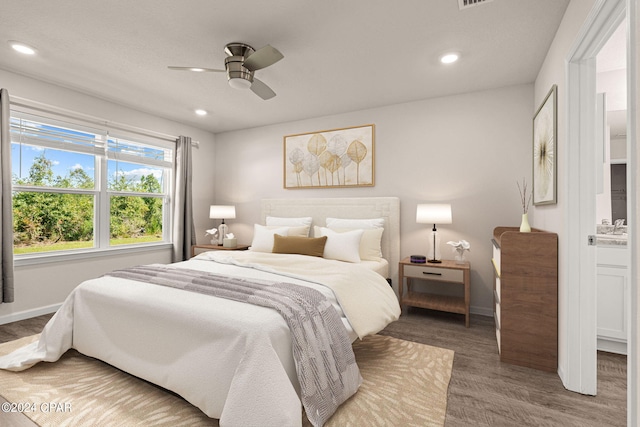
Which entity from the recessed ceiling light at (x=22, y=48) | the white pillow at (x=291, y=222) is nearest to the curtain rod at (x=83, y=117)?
the recessed ceiling light at (x=22, y=48)

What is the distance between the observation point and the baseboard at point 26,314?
9.89 ft

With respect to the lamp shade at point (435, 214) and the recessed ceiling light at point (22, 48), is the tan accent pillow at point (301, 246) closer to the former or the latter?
the lamp shade at point (435, 214)

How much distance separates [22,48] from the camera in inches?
101

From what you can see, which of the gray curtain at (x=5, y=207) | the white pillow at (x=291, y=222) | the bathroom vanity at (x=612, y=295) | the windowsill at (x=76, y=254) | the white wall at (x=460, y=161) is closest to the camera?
the bathroom vanity at (x=612, y=295)

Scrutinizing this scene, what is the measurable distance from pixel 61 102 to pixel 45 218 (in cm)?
132

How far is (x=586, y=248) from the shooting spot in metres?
1.89

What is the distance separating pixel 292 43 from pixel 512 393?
2.98 metres

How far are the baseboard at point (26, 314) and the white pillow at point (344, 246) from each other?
3.11 metres

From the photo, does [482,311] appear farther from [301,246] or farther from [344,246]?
[301,246]

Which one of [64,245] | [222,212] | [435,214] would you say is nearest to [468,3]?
[435,214]

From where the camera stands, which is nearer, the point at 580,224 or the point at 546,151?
the point at 580,224

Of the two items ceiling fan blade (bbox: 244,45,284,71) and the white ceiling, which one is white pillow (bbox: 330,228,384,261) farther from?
ceiling fan blade (bbox: 244,45,284,71)

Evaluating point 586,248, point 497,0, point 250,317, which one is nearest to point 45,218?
point 250,317

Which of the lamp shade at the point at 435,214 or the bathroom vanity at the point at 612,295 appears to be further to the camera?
the lamp shade at the point at 435,214
